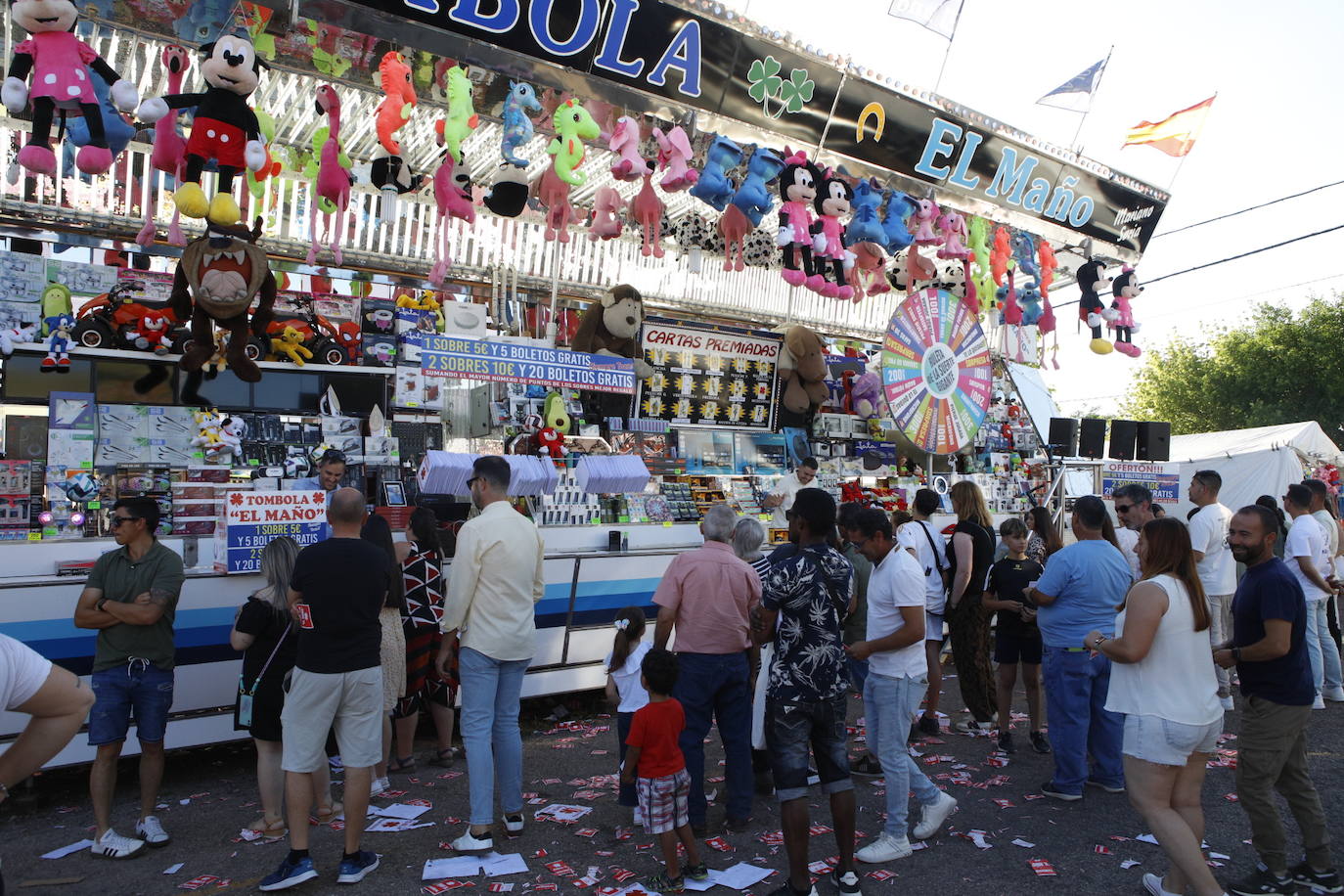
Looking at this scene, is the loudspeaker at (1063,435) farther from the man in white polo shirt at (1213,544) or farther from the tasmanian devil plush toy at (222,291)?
the tasmanian devil plush toy at (222,291)

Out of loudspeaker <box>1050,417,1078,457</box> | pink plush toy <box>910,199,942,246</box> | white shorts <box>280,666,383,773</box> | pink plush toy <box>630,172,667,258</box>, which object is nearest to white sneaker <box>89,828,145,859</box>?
white shorts <box>280,666,383,773</box>

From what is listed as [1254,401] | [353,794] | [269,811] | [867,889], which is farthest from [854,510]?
[1254,401]

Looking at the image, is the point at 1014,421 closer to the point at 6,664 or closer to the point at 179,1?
the point at 179,1

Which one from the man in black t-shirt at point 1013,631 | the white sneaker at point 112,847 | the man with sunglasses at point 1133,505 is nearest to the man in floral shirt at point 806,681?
the man in black t-shirt at point 1013,631

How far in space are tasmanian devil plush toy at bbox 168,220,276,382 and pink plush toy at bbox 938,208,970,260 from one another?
623 centimetres

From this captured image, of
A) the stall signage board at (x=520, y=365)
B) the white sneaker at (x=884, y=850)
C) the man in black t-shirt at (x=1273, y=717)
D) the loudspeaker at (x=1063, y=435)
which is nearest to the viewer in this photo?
the man in black t-shirt at (x=1273, y=717)

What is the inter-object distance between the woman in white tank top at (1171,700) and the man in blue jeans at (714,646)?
1.63 m

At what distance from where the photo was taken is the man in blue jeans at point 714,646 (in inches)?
171

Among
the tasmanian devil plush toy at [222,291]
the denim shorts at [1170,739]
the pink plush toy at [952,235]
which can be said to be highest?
the pink plush toy at [952,235]

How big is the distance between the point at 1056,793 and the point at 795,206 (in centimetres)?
477

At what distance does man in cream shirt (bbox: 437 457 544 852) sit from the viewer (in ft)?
14.2

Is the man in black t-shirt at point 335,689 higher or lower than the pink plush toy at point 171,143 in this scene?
lower

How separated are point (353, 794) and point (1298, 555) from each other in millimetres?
6618

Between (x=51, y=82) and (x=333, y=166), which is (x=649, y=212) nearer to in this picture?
(x=333, y=166)
